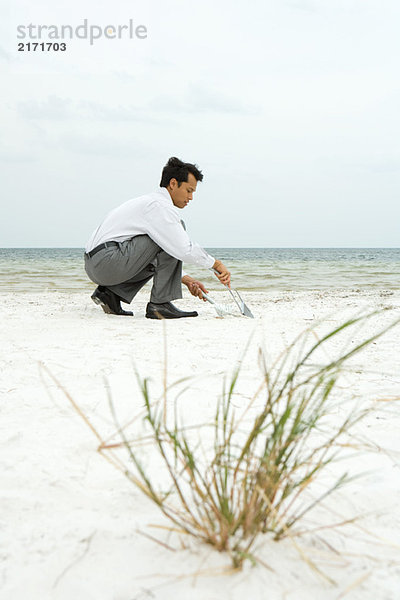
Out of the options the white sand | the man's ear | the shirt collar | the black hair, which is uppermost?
the black hair

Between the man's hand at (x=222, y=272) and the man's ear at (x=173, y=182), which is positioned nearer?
the man's hand at (x=222, y=272)

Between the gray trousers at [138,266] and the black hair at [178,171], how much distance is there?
0.52 m

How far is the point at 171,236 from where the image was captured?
12.7ft

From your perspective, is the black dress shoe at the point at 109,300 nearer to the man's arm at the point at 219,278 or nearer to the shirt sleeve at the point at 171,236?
the man's arm at the point at 219,278

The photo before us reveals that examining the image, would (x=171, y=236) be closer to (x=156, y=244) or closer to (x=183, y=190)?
(x=156, y=244)

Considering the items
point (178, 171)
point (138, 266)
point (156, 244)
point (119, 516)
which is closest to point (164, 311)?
point (138, 266)

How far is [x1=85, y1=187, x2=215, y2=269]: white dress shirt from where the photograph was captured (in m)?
3.86

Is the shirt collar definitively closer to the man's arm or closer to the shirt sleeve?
the shirt sleeve

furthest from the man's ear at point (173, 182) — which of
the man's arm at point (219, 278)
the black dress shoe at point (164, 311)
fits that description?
the black dress shoe at point (164, 311)

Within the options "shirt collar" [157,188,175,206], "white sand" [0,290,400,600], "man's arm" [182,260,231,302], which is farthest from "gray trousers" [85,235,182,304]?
"white sand" [0,290,400,600]

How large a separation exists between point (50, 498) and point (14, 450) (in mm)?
319

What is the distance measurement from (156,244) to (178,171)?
0.61 m

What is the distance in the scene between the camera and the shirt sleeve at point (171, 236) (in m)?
3.84

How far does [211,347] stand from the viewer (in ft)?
9.45
